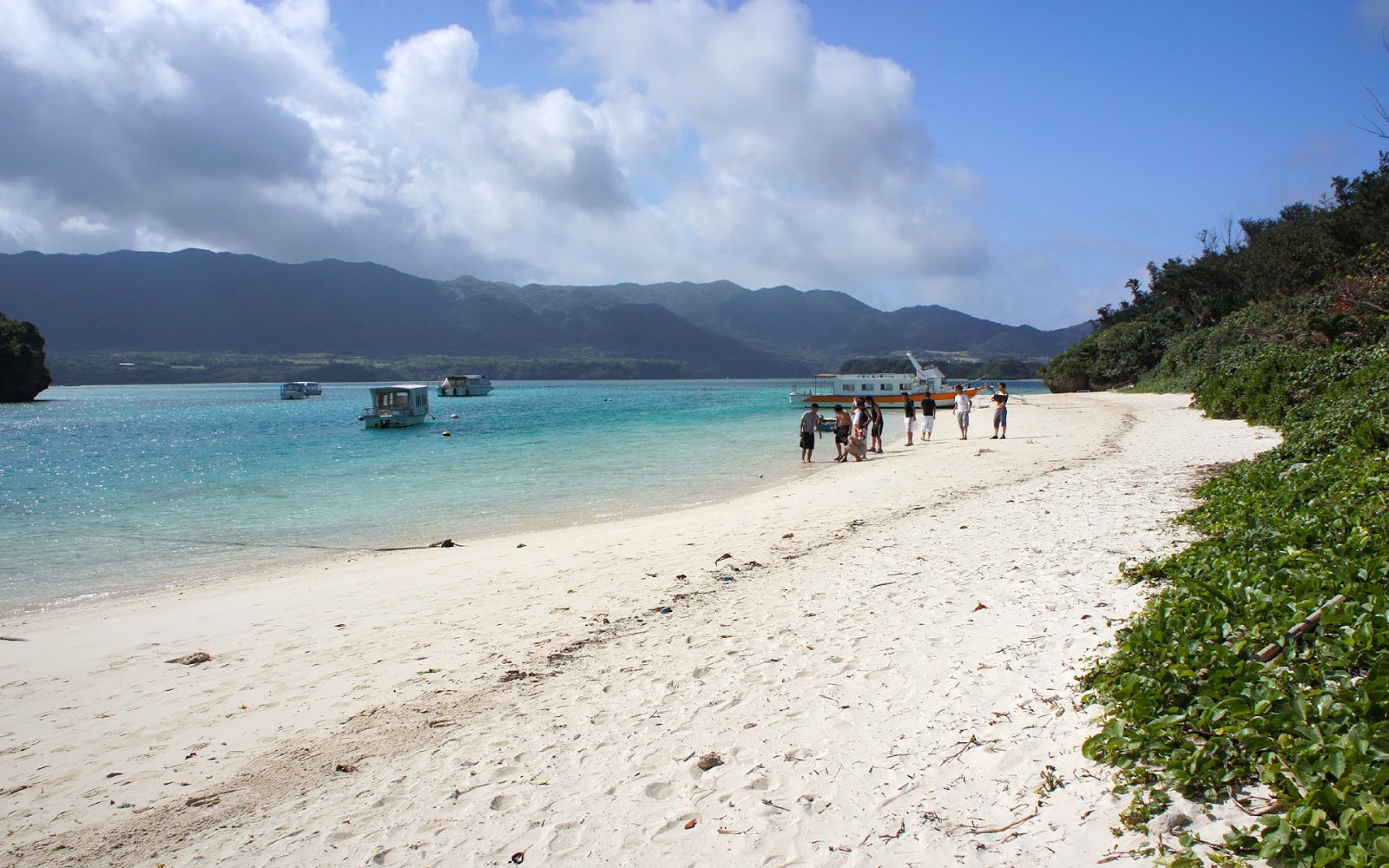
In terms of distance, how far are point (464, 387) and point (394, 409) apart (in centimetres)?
6003

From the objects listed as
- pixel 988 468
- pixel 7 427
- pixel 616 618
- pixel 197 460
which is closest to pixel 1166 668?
pixel 616 618

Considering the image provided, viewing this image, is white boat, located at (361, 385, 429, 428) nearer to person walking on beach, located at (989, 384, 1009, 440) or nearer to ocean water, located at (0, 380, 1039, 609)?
ocean water, located at (0, 380, 1039, 609)

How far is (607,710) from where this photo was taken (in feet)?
16.8

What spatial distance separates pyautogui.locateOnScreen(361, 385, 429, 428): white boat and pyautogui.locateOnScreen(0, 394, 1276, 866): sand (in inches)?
1630

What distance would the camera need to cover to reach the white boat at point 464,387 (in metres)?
104

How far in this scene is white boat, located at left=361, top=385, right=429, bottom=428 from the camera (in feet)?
161

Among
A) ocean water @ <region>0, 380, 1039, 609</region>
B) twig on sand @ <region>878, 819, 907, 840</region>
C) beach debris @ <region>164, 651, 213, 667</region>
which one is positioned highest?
twig on sand @ <region>878, 819, 907, 840</region>

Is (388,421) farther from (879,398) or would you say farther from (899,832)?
(899,832)

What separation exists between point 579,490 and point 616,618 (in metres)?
12.6

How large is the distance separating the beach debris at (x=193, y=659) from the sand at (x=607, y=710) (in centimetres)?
18

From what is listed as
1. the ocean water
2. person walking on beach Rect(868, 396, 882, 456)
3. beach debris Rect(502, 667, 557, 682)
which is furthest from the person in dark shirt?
beach debris Rect(502, 667, 557, 682)

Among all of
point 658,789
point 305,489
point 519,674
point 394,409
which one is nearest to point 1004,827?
point 658,789

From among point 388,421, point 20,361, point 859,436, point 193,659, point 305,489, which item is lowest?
point 305,489

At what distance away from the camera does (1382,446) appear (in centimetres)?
866
